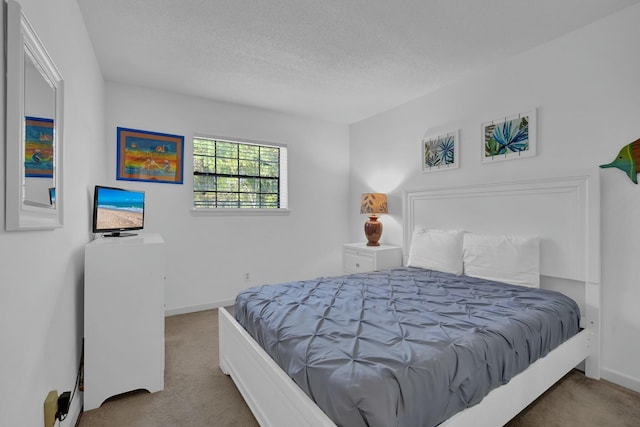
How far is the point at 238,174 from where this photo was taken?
4.00 m

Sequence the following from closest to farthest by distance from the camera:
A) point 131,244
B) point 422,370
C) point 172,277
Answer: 1. point 422,370
2. point 131,244
3. point 172,277

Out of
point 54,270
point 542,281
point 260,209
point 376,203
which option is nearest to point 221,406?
point 54,270

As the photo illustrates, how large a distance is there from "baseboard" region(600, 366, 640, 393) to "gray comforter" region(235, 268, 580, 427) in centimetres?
48

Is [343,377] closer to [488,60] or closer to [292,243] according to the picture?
[488,60]

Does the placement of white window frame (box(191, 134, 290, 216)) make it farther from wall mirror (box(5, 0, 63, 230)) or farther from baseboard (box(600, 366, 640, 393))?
baseboard (box(600, 366, 640, 393))

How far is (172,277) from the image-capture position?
3.46 meters

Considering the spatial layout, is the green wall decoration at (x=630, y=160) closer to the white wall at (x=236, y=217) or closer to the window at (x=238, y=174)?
the white wall at (x=236, y=217)

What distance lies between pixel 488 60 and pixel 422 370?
2.74 meters

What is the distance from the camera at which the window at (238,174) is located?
12.3ft

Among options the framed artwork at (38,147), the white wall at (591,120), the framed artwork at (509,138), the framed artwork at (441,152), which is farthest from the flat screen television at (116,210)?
the framed artwork at (509,138)

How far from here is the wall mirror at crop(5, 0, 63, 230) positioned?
3.12 feet

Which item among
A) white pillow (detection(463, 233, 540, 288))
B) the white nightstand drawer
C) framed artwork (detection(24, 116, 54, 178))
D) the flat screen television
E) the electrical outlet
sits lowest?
the electrical outlet

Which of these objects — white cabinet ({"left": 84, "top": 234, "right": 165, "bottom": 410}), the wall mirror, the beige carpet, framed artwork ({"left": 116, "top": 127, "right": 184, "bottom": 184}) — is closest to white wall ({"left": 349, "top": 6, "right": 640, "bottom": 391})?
the beige carpet

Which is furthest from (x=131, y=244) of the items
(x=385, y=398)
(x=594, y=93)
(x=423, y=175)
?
(x=594, y=93)
